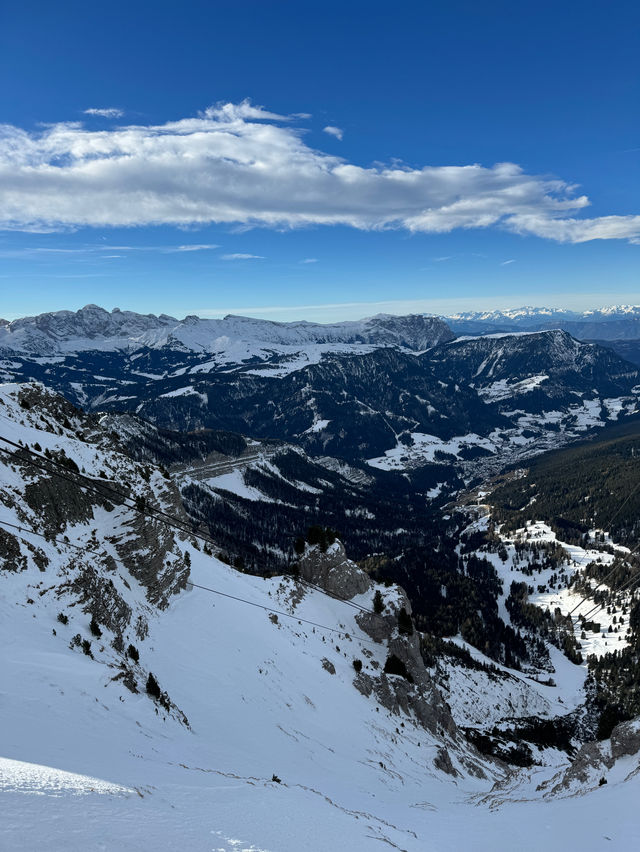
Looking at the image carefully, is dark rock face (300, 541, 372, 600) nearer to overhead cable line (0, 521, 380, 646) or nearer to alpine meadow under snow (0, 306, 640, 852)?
alpine meadow under snow (0, 306, 640, 852)

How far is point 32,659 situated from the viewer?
26.3m

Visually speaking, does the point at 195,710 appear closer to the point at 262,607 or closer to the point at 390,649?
the point at 262,607

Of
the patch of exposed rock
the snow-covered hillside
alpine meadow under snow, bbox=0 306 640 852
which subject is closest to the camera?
the snow-covered hillside

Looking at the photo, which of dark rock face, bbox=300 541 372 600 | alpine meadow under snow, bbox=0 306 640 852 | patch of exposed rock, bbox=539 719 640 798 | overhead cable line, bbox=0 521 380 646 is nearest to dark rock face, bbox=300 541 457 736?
dark rock face, bbox=300 541 372 600

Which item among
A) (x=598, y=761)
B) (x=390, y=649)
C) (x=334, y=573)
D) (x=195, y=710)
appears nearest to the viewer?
(x=195, y=710)

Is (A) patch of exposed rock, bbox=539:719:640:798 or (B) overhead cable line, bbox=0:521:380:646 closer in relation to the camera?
(B) overhead cable line, bbox=0:521:380:646

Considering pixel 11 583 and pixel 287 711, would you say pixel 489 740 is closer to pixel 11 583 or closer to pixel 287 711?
pixel 287 711

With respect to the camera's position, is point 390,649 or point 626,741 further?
point 390,649

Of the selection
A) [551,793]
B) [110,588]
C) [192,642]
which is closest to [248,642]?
[192,642]

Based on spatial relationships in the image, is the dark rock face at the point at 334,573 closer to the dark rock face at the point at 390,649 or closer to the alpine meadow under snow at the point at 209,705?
the dark rock face at the point at 390,649

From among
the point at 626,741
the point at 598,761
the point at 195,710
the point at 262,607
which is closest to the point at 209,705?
the point at 195,710

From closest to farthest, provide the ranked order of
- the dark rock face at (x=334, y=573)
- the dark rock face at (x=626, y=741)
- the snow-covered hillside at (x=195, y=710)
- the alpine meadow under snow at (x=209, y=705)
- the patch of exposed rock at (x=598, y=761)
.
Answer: the snow-covered hillside at (x=195, y=710) → the alpine meadow under snow at (x=209, y=705) → the patch of exposed rock at (x=598, y=761) → the dark rock face at (x=626, y=741) → the dark rock face at (x=334, y=573)

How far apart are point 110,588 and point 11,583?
28.5 ft

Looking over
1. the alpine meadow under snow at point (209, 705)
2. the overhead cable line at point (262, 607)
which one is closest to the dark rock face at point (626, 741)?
the alpine meadow under snow at point (209, 705)
